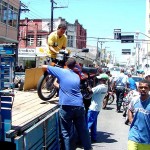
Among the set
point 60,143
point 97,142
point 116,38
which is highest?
point 116,38

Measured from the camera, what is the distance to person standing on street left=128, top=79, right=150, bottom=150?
5207mm

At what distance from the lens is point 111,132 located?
34.1 ft

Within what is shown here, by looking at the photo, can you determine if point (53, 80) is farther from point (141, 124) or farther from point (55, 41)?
point (141, 124)

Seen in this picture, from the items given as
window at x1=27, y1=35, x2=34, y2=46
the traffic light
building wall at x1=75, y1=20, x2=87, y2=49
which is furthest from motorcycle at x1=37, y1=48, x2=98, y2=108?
building wall at x1=75, y1=20, x2=87, y2=49

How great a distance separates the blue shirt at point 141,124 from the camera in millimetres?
5215

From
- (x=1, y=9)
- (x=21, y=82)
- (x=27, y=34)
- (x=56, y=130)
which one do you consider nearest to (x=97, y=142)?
(x=21, y=82)

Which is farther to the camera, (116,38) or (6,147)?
(116,38)

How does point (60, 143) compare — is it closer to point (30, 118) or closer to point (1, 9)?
point (30, 118)

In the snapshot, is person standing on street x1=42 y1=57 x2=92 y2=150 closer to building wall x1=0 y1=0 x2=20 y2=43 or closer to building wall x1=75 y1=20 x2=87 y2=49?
building wall x1=0 y1=0 x2=20 y2=43

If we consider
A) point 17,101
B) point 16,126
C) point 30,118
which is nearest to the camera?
point 16,126

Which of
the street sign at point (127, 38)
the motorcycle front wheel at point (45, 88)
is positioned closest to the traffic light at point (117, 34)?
the street sign at point (127, 38)

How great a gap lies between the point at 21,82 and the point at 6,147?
4.69 metres

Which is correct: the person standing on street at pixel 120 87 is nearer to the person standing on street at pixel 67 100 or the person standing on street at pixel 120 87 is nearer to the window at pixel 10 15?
the person standing on street at pixel 67 100

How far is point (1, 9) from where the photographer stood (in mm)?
30016
